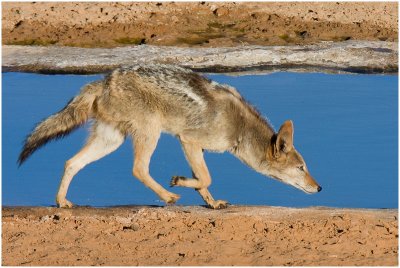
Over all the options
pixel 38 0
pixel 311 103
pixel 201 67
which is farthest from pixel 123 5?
pixel 311 103

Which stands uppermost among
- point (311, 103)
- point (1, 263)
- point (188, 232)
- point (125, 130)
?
point (311, 103)

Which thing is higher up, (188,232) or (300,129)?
(300,129)

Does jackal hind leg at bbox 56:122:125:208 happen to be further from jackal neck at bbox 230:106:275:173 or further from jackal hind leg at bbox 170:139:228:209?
jackal neck at bbox 230:106:275:173

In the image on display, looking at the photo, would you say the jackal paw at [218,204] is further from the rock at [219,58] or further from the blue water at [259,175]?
the rock at [219,58]

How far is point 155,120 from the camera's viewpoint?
11812 millimetres

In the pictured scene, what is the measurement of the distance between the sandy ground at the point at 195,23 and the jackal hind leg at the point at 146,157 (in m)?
9.60

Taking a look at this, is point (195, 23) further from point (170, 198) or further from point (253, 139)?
point (170, 198)

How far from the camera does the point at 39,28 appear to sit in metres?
22.8

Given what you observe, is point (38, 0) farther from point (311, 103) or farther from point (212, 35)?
point (311, 103)

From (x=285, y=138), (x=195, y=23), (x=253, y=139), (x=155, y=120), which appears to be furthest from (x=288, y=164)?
(x=195, y=23)

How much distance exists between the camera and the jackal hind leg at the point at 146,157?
1174cm

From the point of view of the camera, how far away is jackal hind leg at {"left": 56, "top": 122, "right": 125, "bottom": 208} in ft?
38.8

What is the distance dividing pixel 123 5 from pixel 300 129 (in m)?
10.3

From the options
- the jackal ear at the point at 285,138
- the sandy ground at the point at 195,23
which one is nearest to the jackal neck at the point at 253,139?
the jackal ear at the point at 285,138
